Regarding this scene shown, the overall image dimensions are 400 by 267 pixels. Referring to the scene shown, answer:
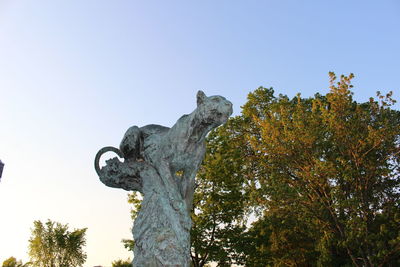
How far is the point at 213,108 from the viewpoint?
17.7ft

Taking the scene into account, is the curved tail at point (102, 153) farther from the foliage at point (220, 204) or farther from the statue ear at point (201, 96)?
the foliage at point (220, 204)

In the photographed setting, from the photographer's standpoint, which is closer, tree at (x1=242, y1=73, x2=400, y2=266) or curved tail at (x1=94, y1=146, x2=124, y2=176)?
curved tail at (x1=94, y1=146, x2=124, y2=176)

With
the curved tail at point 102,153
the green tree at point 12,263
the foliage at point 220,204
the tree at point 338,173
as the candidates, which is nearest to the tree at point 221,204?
the foliage at point 220,204

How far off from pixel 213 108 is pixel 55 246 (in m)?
33.9

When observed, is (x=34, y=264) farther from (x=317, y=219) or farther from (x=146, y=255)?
(x=146, y=255)

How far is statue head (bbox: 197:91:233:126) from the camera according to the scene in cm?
541

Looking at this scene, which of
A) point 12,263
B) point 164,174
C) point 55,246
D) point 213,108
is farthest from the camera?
point 12,263

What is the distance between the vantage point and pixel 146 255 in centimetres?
491

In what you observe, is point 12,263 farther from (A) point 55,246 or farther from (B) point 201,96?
(B) point 201,96

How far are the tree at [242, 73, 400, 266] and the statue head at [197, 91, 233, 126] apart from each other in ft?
36.8

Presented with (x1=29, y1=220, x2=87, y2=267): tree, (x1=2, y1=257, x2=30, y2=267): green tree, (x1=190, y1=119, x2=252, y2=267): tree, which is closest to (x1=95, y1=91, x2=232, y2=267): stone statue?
(x1=190, y1=119, x2=252, y2=267): tree

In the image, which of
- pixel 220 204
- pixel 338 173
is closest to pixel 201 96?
pixel 338 173

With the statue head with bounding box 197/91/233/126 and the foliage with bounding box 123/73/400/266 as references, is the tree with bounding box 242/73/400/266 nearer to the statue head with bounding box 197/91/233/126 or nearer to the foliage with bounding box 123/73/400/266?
the foliage with bounding box 123/73/400/266

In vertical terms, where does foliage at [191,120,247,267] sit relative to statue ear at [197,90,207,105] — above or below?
above
